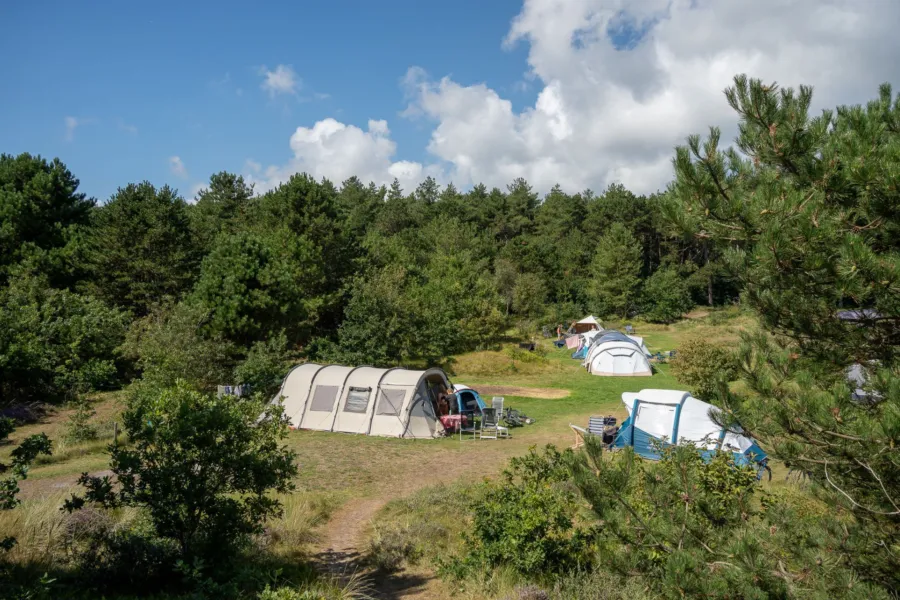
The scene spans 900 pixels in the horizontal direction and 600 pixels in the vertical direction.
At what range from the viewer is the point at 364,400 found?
1730cm

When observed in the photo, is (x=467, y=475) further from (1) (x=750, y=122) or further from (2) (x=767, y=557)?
(1) (x=750, y=122)

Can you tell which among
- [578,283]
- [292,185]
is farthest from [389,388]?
[578,283]

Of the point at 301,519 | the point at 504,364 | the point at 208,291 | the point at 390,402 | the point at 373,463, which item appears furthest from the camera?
the point at 504,364

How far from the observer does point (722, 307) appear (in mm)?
53688

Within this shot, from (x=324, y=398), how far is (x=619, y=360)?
16.6 metres

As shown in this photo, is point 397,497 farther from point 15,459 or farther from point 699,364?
point 699,364

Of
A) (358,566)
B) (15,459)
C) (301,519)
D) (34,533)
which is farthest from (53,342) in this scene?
(15,459)

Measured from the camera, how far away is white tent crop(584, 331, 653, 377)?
28812 millimetres

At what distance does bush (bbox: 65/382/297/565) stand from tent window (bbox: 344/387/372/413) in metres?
11.0

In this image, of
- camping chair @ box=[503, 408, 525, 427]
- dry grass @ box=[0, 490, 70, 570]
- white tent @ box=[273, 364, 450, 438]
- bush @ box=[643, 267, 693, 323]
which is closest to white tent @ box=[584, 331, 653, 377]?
camping chair @ box=[503, 408, 525, 427]

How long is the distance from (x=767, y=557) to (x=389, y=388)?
12879 mm

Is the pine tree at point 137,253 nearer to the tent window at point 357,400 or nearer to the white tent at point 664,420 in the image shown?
the tent window at point 357,400

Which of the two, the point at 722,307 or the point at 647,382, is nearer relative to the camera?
the point at 647,382

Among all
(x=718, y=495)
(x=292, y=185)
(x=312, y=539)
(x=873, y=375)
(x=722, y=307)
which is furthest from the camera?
(x=722, y=307)
